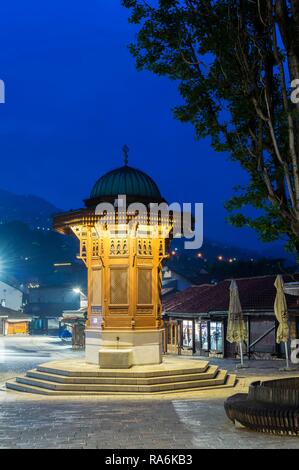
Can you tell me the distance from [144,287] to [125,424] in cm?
758

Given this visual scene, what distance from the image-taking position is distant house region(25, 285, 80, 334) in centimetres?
6638

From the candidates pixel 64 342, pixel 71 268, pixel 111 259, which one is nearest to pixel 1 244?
pixel 71 268

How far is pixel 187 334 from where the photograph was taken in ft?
104

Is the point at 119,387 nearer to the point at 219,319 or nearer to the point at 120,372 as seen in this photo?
the point at 120,372

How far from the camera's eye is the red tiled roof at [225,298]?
87.6 ft

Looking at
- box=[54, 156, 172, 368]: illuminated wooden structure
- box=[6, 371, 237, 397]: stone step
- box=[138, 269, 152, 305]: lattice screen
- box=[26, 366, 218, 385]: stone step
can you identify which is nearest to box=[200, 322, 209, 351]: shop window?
box=[6, 371, 237, 397]: stone step

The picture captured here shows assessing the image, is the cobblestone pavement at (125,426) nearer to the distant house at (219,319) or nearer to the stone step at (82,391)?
the stone step at (82,391)

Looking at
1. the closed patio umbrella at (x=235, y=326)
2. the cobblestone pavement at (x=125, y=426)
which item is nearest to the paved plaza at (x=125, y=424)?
the cobblestone pavement at (x=125, y=426)

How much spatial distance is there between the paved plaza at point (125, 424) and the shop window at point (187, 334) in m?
15.7

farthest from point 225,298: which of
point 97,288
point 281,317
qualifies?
point 97,288

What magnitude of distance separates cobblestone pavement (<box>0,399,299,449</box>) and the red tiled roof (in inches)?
538

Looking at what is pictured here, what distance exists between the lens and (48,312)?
67.7 m
